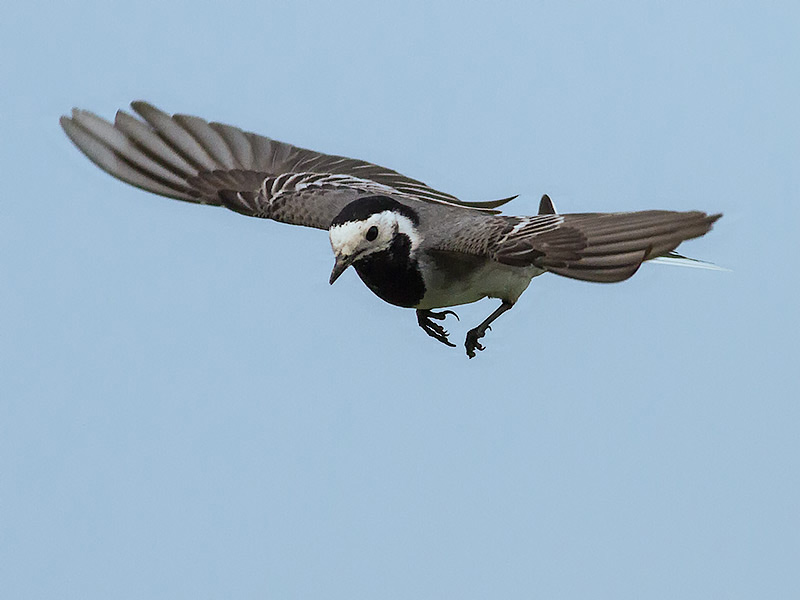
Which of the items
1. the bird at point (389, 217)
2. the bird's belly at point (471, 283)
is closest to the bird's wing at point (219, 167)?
the bird at point (389, 217)

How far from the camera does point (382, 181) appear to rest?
32.1ft

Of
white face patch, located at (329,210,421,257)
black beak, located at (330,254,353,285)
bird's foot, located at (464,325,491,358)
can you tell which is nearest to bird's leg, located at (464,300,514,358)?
bird's foot, located at (464,325,491,358)

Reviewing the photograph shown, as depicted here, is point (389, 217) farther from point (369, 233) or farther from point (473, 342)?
point (473, 342)

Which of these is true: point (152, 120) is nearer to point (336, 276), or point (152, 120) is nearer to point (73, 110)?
point (73, 110)

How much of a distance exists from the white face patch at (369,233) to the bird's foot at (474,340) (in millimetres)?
865

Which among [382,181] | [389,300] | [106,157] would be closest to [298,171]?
[382,181]

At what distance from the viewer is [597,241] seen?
286 inches

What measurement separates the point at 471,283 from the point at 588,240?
45.2 inches

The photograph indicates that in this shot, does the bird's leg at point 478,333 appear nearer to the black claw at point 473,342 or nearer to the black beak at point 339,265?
the black claw at point 473,342

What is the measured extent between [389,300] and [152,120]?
8.28 ft

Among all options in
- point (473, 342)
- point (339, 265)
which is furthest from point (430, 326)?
point (339, 265)

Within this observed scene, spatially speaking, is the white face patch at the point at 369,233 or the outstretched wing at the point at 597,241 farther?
the white face patch at the point at 369,233

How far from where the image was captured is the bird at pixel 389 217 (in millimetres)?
7258

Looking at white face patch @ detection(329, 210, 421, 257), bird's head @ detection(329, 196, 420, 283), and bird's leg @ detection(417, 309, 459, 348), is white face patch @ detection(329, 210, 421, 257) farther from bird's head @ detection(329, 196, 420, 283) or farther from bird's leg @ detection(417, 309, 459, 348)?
bird's leg @ detection(417, 309, 459, 348)
